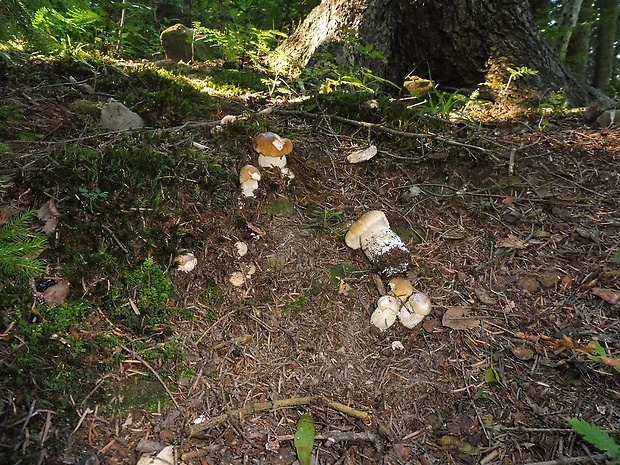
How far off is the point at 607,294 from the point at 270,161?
259 cm

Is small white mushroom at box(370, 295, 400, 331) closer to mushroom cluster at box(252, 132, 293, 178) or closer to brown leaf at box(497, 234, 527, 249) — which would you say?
brown leaf at box(497, 234, 527, 249)

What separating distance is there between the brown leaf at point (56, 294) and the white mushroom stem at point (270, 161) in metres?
1.60

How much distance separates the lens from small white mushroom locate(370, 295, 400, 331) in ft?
8.60

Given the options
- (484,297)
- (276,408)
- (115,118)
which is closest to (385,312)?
(484,297)

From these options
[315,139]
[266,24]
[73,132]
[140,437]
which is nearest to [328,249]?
[315,139]

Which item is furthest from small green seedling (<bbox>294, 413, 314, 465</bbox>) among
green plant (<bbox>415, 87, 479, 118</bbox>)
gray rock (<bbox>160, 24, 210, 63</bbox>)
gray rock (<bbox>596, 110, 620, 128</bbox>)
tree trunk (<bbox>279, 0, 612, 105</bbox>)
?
gray rock (<bbox>160, 24, 210, 63</bbox>)

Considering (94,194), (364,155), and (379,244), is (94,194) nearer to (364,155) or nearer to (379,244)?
(379,244)

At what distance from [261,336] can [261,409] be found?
456 mm

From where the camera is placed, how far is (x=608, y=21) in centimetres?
1107

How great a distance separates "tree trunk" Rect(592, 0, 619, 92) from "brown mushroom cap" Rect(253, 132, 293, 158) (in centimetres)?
1209

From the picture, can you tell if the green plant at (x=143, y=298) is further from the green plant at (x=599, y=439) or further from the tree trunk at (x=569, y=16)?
the tree trunk at (x=569, y=16)

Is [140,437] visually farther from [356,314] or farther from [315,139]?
[315,139]

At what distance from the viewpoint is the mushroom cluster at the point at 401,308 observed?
2.62 meters

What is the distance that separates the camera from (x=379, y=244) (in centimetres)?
287
